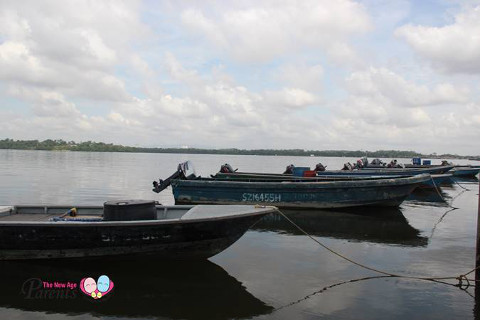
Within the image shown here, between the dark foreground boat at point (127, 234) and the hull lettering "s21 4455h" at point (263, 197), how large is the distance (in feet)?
26.4

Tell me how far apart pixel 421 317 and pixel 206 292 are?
3.88 metres

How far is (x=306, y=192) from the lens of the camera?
16.6 metres

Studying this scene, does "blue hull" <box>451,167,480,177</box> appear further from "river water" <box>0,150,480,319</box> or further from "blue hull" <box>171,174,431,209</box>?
"river water" <box>0,150,480,319</box>

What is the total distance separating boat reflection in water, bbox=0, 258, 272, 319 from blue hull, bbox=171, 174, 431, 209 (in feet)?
25.8

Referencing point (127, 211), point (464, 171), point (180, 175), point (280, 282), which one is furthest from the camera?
point (464, 171)

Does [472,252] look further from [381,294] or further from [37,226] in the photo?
[37,226]

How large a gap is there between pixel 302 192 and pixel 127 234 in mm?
9838

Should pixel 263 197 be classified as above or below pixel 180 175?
below

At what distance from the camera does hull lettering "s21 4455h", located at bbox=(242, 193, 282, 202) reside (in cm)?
1688

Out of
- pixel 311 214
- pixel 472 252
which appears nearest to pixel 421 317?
pixel 472 252

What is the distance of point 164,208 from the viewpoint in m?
10.2

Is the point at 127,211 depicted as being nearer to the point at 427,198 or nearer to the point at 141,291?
the point at 141,291

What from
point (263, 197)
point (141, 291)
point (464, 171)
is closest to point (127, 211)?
point (141, 291)

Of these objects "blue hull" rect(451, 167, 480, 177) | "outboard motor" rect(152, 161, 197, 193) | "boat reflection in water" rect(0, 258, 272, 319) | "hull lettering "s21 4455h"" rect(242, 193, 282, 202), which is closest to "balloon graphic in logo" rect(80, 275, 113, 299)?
"boat reflection in water" rect(0, 258, 272, 319)
